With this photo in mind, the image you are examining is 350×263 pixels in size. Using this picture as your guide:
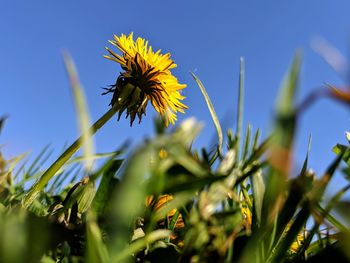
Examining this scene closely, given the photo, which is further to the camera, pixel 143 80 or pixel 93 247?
pixel 143 80

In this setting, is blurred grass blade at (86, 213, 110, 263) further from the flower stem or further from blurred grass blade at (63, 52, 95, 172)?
the flower stem

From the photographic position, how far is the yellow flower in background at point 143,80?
1.31m

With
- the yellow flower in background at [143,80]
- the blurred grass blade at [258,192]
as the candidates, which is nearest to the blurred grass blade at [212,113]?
the blurred grass blade at [258,192]

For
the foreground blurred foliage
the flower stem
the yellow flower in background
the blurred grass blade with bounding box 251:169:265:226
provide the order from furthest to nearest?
the yellow flower in background → the flower stem → the blurred grass blade with bounding box 251:169:265:226 → the foreground blurred foliage

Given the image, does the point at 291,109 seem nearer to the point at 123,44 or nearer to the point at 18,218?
the point at 18,218

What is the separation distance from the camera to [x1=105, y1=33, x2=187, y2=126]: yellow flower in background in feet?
4.31

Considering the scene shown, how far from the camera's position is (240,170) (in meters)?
0.26

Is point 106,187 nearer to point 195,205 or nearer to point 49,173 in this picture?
point 195,205

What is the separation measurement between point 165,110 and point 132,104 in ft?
0.58

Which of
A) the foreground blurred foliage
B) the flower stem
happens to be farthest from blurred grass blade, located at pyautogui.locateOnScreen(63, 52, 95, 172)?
the flower stem

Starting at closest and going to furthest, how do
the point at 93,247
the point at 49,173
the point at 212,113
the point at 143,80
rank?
the point at 93,247 → the point at 212,113 → the point at 49,173 → the point at 143,80

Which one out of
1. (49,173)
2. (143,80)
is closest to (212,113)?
(49,173)

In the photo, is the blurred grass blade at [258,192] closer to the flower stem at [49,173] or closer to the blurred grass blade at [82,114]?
the blurred grass blade at [82,114]

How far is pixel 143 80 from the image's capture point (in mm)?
1352
